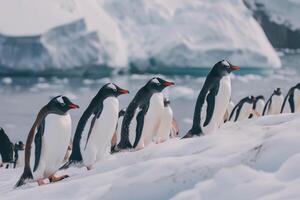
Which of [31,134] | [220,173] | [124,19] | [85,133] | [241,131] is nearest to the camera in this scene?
[220,173]

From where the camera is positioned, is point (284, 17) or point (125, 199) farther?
point (284, 17)

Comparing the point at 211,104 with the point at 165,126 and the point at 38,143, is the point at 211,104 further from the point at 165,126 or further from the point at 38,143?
the point at 38,143

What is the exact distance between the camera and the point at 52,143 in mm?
3393

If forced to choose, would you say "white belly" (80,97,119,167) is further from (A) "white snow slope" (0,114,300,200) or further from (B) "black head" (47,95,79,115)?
(A) "white snow slope" (0,114,300,200)

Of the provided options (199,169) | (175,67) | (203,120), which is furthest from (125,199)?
(175,67)

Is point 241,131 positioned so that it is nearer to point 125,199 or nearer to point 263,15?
point 125,199

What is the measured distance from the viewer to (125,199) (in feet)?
8.04

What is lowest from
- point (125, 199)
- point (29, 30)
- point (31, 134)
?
point (125, 199)

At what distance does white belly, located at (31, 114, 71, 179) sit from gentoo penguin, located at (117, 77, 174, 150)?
804mm

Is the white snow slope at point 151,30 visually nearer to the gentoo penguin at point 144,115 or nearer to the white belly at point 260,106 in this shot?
the white belly at point 260,106

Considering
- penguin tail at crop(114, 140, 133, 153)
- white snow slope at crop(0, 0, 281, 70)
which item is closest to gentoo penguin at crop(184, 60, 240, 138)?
penguin tail at crop(114, 140, 133, 153)

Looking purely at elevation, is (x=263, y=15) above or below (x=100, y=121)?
above

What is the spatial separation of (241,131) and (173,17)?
21726 mm

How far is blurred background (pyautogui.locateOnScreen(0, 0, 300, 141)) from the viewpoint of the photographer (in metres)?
19.8
